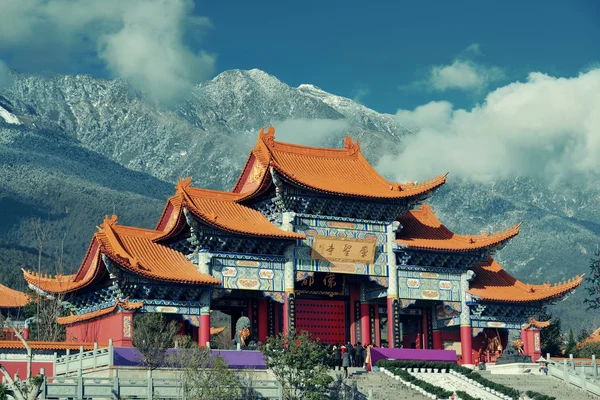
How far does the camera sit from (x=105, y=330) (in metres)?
37.7

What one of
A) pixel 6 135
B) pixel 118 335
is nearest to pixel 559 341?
pixel 118 335

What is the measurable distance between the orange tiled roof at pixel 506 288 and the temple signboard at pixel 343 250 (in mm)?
4940

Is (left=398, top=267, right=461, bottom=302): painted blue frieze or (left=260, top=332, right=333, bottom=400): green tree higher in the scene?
(left=398, top=267, right=461, bottom=302): painted blue frieze

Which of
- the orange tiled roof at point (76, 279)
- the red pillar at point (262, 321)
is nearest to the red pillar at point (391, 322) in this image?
the red pillar at point (262, 321)

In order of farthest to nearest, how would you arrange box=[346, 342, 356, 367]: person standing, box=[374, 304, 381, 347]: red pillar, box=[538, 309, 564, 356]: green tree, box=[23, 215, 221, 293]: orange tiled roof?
1. box=[538, 309, 564, 356]: green tree
2. box=[374, 304, 381, 347]: red pillar
3. box=[346, 342, 356, 367]: person standing
4. box=[23, 215, 221, 293]: orange tiled roof

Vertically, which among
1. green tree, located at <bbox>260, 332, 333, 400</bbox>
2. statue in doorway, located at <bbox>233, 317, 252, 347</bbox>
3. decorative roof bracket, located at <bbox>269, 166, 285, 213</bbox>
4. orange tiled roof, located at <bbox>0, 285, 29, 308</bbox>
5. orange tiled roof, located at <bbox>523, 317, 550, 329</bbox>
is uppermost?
decorative roof bracket, located at <bbox>269, 166, 285, 213</bbox>

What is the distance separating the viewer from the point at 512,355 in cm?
4062

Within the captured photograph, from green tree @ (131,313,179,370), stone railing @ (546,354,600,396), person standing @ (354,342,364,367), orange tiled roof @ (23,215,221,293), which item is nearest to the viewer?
green tree @ (131,313,179,370)

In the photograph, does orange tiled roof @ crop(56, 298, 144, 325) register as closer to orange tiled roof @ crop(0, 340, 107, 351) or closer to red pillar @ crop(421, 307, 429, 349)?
orange tiled roof @ crop(0, 340, 107, 351)

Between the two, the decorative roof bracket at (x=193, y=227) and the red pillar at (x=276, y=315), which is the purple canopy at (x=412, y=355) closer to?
the red pillar at (x=276, y=315)

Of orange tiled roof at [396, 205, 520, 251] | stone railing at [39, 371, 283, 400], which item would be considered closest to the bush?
orange tiled roof at [396, 205, 520, 251]

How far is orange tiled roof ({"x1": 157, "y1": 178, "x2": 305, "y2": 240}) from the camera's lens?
3769 cm

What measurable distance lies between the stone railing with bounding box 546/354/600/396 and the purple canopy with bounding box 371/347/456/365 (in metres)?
3.89

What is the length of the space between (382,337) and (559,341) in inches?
455
